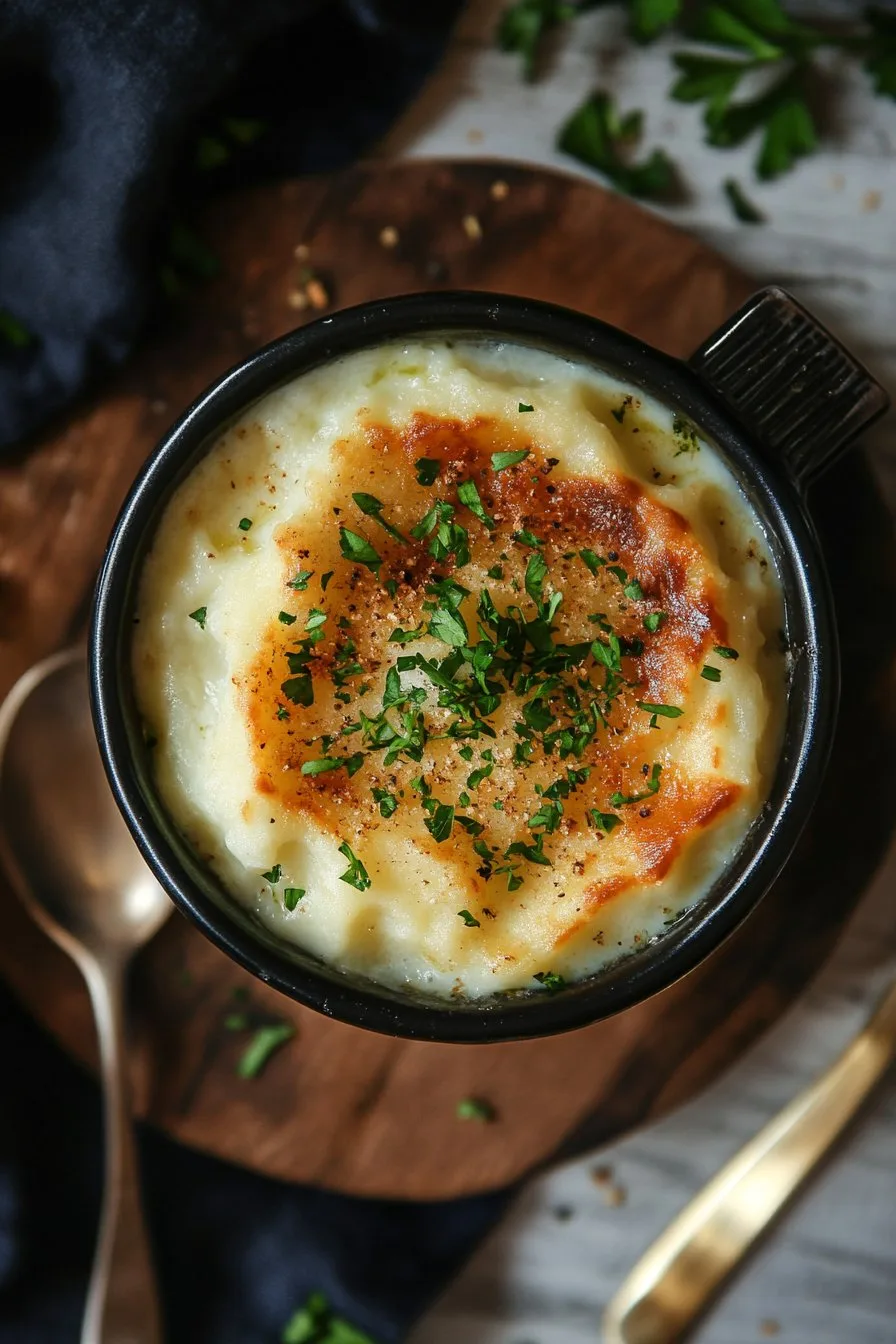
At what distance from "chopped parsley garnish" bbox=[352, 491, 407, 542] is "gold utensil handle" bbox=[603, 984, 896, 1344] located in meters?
1.63

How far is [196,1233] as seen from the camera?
10.1ft

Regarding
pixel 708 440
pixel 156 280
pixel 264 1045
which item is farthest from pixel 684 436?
pixel 264 1045

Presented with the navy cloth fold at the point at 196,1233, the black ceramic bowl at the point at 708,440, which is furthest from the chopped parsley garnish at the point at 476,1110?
the black ceramic bowl at the point at 708,440

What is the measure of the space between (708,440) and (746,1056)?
1.53 meters

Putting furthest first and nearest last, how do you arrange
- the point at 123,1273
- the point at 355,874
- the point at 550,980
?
the point at 123,1273, the point at 550,980, the point at 355,874

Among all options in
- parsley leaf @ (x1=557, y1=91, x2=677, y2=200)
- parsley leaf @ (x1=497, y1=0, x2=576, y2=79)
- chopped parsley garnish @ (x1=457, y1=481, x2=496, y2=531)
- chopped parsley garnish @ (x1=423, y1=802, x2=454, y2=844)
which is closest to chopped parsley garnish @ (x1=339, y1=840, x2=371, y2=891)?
chopped parsley garnish @ (x1=423, y1=802, x2=454, y2=844)

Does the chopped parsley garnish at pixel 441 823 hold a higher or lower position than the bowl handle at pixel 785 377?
lower

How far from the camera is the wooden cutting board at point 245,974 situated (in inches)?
107

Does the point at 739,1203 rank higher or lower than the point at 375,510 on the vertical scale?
lower

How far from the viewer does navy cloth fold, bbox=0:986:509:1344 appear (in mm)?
2992

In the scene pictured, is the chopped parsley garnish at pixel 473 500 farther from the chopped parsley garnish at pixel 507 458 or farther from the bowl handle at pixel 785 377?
the bowl handle at pixel 785 377

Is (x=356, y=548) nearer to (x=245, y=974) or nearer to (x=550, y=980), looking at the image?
(x=550, y=980)

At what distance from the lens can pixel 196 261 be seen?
274 cm

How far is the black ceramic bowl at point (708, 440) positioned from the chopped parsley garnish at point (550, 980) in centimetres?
2
